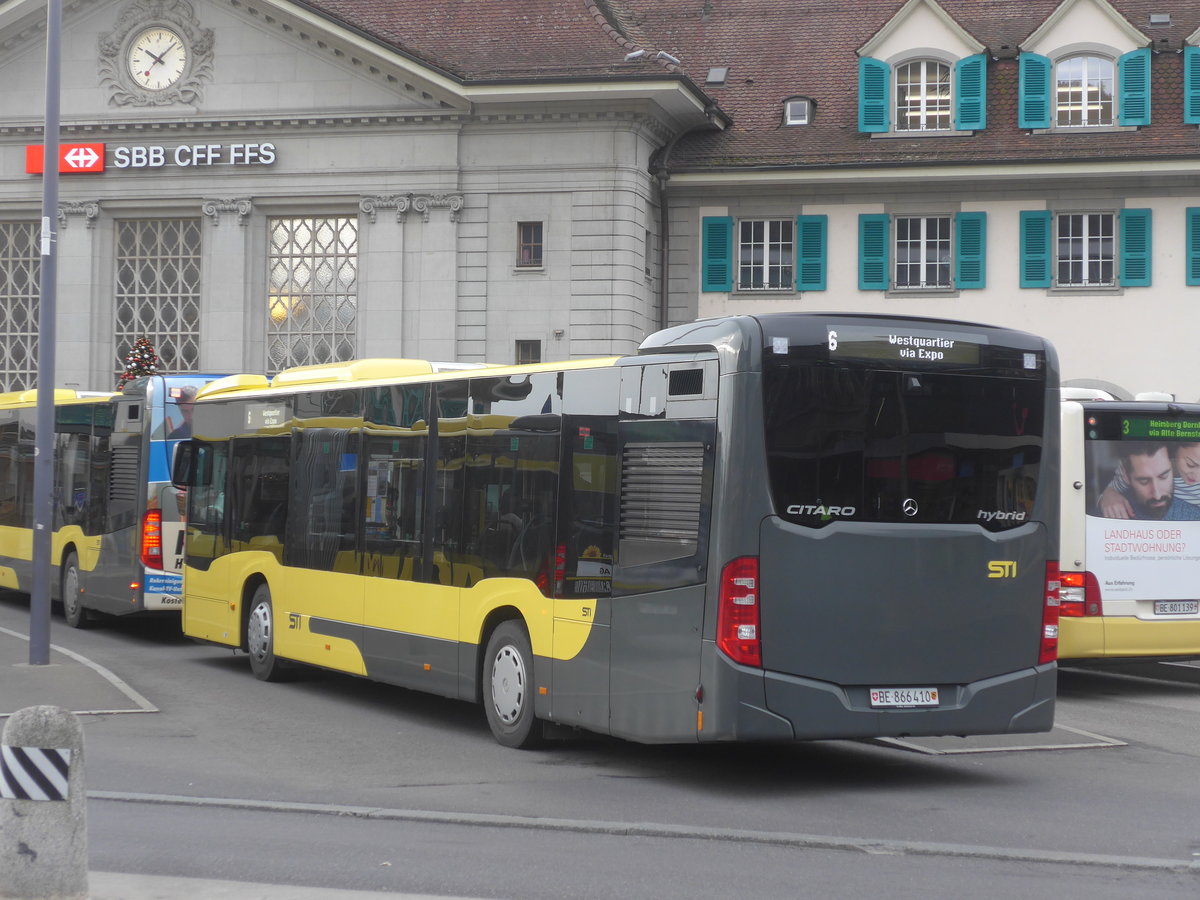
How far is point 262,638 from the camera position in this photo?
15.8 metres

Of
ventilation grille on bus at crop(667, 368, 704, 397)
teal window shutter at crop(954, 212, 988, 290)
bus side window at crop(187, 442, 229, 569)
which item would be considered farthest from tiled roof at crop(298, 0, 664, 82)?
ventilation grille on bus at crop(667, 368, 704, 397)

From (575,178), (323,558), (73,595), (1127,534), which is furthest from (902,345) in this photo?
(575,178)

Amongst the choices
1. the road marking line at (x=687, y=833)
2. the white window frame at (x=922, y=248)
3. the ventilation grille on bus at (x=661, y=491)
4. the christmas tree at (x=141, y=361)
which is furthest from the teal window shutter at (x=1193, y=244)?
the road marking line at (x=687, y=833)

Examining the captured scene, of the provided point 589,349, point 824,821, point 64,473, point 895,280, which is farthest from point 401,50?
point 824,821

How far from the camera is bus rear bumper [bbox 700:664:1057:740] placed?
9.59m

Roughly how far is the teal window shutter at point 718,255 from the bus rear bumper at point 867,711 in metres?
25.6

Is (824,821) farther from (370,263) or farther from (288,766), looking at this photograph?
(370,263)

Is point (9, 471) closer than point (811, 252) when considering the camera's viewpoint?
Yes

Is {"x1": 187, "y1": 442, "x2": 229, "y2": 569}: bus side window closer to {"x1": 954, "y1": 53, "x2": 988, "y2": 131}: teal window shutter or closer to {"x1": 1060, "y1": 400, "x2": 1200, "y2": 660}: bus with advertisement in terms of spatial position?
{"x1": 1060, "y1": 400, "x2": 1200, "y2": 660}: bus with advertisement

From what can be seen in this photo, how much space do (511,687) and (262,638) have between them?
478cm

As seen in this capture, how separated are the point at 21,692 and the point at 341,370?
→ 3743 millimetres

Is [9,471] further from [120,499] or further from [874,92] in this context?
[874,92]

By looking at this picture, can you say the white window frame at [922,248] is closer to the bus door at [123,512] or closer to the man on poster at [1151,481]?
the bus door at [123,512]

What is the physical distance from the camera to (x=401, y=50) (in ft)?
112
